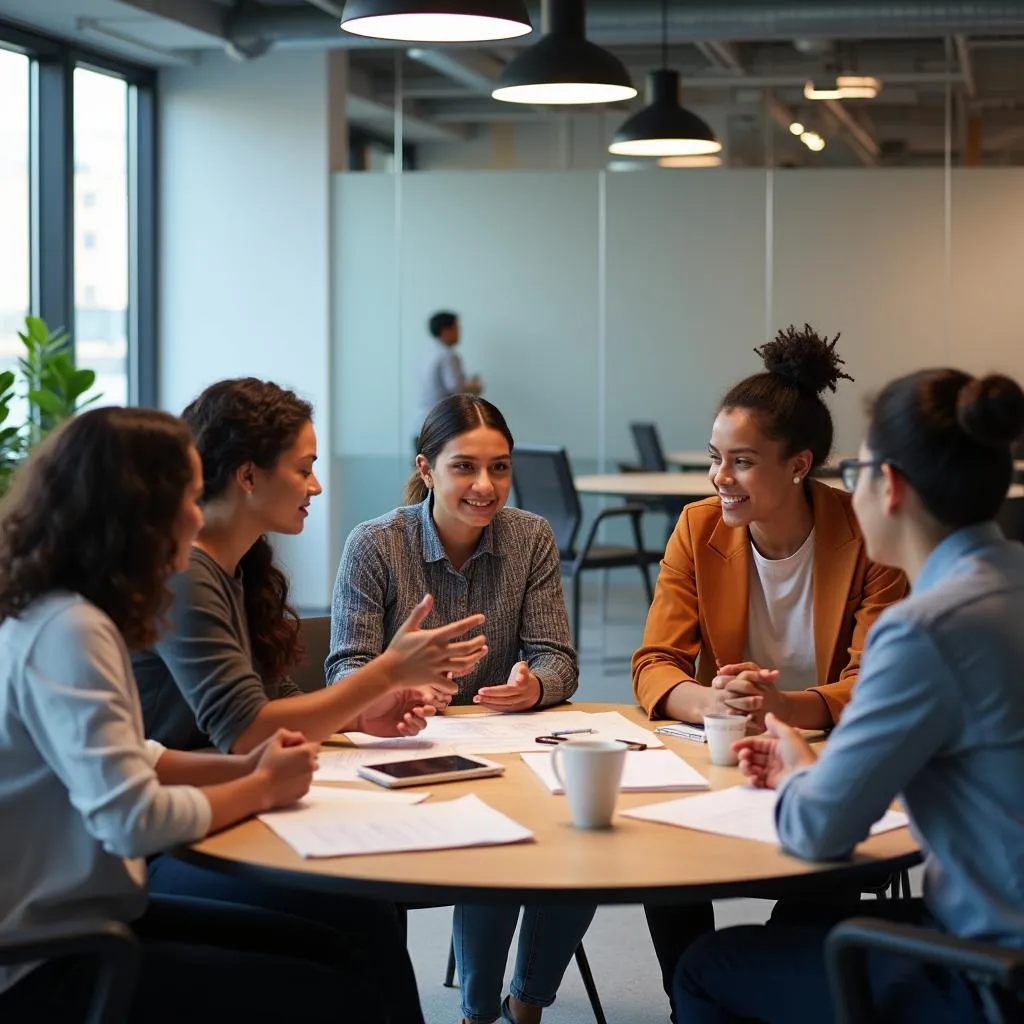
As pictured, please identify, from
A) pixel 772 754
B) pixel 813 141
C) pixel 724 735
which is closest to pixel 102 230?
pixel 813 141

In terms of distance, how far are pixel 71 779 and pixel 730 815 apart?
811 mm

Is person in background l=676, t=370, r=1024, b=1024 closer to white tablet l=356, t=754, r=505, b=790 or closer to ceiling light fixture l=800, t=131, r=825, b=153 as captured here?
white tablet l=356, t=754, r=505, b=790

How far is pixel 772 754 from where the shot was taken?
6.73 ft

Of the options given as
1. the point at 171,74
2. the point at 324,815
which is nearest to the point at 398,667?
the point at 324,815

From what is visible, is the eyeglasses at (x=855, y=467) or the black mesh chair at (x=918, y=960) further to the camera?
the eyeglasses at (x=855, y=467)

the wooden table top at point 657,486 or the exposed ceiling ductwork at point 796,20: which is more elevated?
the exposed ceiling ductwork at point 796,20

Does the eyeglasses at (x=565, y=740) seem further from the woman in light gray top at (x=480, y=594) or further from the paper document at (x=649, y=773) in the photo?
the woman in light gray top at (x=480, y=594)

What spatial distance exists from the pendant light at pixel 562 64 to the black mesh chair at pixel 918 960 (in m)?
3.03

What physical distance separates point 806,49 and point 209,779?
24.1 ft

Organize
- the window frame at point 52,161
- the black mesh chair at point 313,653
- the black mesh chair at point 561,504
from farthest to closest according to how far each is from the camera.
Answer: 1. the window frame at point 52,161
2. the black mesh chair at point 561,504
3. the black mesh chair at point 313,653

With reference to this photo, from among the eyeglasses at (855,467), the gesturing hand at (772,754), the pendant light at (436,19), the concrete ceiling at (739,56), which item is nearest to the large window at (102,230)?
the concrete ceiling at (739,56)

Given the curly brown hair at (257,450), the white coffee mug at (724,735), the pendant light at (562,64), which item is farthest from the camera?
the pendant light at (562,64)

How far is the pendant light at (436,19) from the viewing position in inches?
112

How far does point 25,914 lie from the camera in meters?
1.71
